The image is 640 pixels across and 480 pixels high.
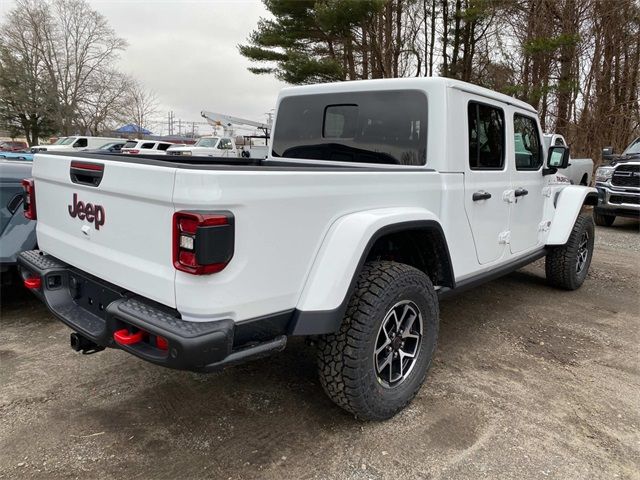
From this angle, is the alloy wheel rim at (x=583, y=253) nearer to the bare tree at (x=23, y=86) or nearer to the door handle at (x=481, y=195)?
the door handle at (x=481, y=195)

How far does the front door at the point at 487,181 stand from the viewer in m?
3.22

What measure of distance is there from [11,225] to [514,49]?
17654 mm

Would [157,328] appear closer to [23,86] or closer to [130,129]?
[23,86]

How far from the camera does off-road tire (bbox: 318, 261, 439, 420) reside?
2332mm

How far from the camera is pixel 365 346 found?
2344mm

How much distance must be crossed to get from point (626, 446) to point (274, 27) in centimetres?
1852

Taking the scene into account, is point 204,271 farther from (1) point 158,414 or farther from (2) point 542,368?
(2) point 542,368

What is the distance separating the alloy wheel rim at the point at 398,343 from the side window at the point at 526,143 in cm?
193

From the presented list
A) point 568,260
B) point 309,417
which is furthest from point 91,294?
point 568,260

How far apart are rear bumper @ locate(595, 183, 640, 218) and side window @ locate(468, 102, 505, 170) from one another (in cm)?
742

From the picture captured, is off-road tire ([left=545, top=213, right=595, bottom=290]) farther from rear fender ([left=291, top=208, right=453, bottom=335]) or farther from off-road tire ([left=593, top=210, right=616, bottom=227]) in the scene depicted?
off-road tire ([left=593, top=210, right=616, bottom=227])

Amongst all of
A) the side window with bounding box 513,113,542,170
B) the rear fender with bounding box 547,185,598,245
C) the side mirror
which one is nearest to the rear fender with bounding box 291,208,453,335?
the side window with bounding box 513,113,542,170

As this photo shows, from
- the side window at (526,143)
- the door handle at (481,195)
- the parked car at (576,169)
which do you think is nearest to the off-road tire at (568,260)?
the side window at (526,143)

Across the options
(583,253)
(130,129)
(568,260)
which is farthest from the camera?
(130,129)
